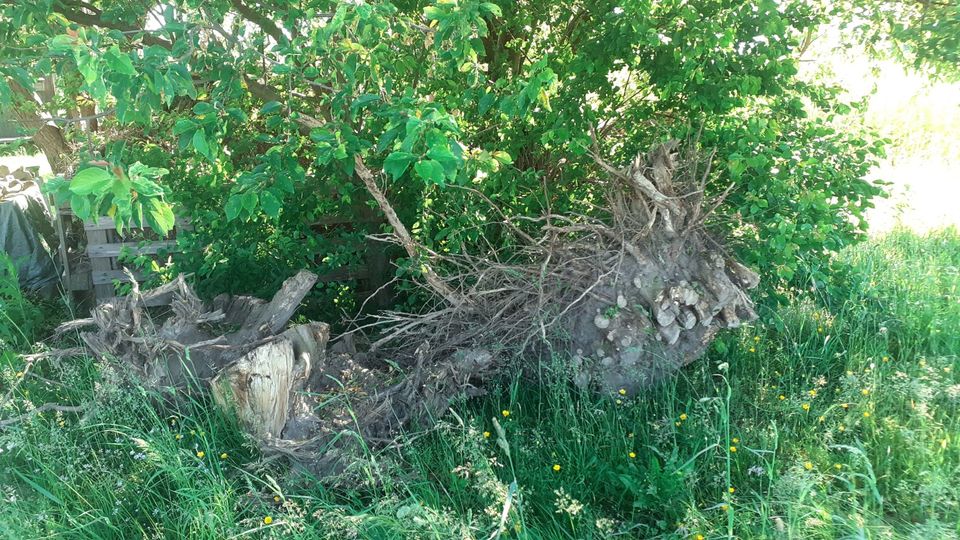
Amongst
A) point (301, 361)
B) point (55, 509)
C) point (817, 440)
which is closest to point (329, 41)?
point (301, 361)

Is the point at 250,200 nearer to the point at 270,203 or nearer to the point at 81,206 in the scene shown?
the point at 270,203

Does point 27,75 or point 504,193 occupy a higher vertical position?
point 27,75

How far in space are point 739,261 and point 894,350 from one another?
1064mm

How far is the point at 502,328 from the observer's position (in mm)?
3625

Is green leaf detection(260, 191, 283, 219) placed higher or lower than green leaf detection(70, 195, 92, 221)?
lower

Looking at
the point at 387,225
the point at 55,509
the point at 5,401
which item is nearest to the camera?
the point at 55,509

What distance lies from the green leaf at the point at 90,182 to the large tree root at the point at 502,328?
1186 mm

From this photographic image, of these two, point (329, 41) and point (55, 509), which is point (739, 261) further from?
point (55, 509)

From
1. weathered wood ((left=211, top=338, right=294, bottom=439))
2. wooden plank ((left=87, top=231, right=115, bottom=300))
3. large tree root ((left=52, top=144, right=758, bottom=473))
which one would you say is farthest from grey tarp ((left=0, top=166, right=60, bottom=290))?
weathered wood ((left=211, top=338, right=294, bottom=439))

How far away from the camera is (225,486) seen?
2859 millimetres

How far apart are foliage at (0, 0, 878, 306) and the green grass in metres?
0.74

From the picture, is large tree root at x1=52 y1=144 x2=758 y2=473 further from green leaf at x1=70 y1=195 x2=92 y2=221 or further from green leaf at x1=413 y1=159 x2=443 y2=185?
green leaf at x1=413 y1=159 x2=443 y2=185

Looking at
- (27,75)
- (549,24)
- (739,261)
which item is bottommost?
(739,261)

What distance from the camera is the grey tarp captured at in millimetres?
6047
